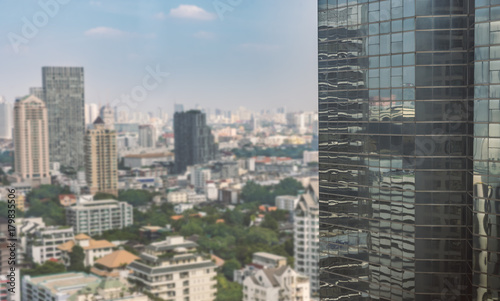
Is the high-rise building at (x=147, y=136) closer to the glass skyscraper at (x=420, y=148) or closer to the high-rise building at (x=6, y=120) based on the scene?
the high-rise building at (x=6, y=120)

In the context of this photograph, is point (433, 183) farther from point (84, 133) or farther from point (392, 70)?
point (84, 133)

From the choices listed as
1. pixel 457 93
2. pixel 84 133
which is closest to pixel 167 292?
pixel 457 93

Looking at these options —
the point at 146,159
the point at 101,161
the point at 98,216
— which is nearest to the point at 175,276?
the point at 98,216

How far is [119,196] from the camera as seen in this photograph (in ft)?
57.4

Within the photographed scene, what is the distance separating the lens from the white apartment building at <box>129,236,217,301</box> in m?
8.95

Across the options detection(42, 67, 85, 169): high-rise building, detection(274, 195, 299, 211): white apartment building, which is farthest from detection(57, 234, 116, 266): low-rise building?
detection(42, 67, 85, 169): high-rise building

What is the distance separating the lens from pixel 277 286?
8883 millimetres

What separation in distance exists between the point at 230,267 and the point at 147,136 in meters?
11.5

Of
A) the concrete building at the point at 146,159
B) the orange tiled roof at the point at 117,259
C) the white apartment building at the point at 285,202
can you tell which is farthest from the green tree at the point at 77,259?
the concrete building at the point at 146,159

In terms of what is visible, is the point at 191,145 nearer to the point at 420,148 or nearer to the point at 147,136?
the point at 147,136

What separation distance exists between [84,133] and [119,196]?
2.86m

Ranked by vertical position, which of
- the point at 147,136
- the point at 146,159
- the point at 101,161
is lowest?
the point at 146,159

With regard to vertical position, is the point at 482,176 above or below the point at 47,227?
above

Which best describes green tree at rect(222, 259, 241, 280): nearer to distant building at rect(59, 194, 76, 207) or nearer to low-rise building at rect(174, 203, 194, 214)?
low-rise building at rect(174, 203, 194, 214)
